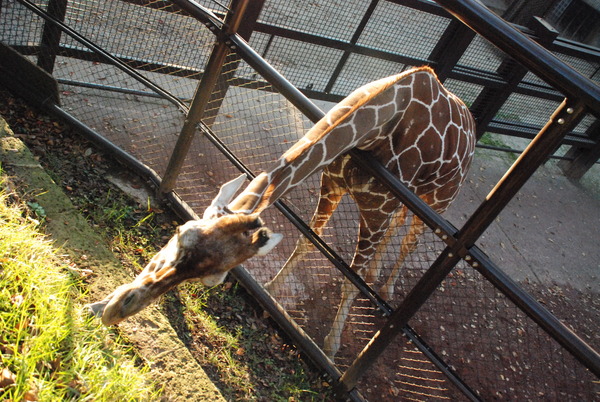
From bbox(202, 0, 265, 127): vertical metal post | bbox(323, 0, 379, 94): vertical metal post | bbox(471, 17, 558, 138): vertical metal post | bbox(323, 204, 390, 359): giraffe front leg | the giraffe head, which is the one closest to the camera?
the giraffe head

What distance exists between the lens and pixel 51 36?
441 centimetres

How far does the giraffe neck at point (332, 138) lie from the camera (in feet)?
8.39

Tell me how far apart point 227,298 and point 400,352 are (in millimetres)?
1610

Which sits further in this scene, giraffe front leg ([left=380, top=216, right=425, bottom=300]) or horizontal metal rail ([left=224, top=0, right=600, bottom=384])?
giraffe front leg ([left=380, top=216, right=425, bottom=300])

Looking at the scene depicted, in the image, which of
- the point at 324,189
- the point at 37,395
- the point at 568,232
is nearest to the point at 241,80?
the point at 324,189

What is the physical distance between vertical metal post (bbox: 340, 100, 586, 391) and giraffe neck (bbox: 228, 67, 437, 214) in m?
0.81

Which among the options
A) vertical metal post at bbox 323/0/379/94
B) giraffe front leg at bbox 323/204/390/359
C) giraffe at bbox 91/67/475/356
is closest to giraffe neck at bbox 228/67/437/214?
giraffe at bbox 91/67/475/356

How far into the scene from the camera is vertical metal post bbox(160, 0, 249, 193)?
3.35 meters

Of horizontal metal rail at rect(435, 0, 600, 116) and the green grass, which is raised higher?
horizontal metal rail at rect(435, 0, 600, 116)

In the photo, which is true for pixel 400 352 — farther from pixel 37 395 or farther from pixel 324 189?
pixel 37 395

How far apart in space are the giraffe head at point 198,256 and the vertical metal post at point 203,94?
1575 millimetres

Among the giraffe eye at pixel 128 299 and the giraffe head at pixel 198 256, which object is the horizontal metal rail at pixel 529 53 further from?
the giraffe eye at pixel 128 299

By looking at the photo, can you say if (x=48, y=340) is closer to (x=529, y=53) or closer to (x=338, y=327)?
(x=338, y=327)

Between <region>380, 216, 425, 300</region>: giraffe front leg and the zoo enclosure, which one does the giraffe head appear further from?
<region>380, 216, 425, 300</region>: giraffe front leg
